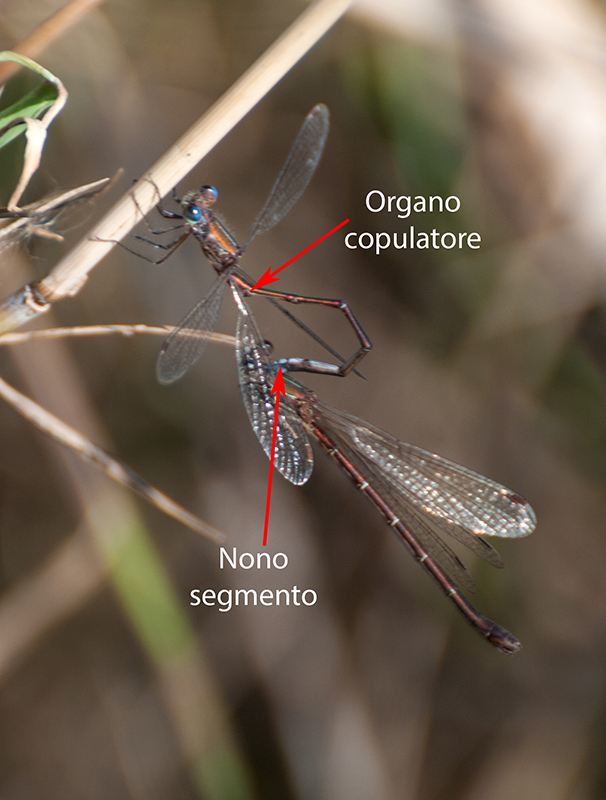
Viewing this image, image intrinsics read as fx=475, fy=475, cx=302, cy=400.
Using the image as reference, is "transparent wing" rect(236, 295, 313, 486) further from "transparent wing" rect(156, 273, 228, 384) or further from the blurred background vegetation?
the blurred background vegetation

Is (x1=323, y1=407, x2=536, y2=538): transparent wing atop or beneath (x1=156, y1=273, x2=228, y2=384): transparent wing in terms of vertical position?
atop

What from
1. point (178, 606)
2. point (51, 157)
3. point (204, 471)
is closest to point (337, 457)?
point (204, 471)

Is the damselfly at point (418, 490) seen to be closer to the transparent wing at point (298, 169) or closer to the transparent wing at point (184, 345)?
the transparent wing at point (184, 345)

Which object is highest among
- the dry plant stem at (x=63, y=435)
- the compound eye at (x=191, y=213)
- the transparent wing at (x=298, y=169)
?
the transparent wing at (x=298, y=169)

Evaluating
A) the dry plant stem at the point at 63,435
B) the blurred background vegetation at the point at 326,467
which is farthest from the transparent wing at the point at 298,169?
the dry plant stem at the point at 63,435

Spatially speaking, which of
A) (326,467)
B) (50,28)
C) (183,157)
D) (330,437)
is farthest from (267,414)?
(50,28)

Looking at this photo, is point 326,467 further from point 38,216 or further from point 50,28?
point 50,28

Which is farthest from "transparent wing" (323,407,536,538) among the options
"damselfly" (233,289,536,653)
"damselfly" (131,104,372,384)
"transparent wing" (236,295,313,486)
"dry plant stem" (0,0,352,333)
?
"dry plant stem" (0,0,352,333)

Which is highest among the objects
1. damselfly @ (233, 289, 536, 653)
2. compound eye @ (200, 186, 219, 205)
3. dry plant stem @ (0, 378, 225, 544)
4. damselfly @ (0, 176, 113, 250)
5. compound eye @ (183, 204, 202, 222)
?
compound eye @ (200, 186, 219, 205)
